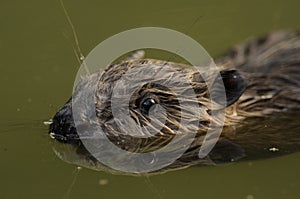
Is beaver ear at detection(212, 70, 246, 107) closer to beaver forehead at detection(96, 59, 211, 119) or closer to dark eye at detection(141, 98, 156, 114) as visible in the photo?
beaver forehead at detection(96, 59, 211, 119)

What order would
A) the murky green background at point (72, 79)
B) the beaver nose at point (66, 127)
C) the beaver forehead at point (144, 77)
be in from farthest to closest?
1. the beaver forehead at point (144, 77)
2. the beaver nose at point (66, 127)
3. the murky green background at point (72, 79)

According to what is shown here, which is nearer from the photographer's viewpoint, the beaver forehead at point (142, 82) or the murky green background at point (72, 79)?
the murky green background at point (72, 79)

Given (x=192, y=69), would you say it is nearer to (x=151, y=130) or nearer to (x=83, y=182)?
(x=151, y=130)

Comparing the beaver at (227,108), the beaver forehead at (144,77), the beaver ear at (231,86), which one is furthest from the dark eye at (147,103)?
the beaver ear at (231,86)

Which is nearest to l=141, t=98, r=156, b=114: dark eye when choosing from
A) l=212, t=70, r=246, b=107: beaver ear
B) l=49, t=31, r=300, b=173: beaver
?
l=49, t=31, r=300, b=173: beaver

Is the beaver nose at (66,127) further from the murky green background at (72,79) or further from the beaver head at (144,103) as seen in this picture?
the murky green background at (72,79)

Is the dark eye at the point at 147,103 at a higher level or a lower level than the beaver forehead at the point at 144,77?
lower
